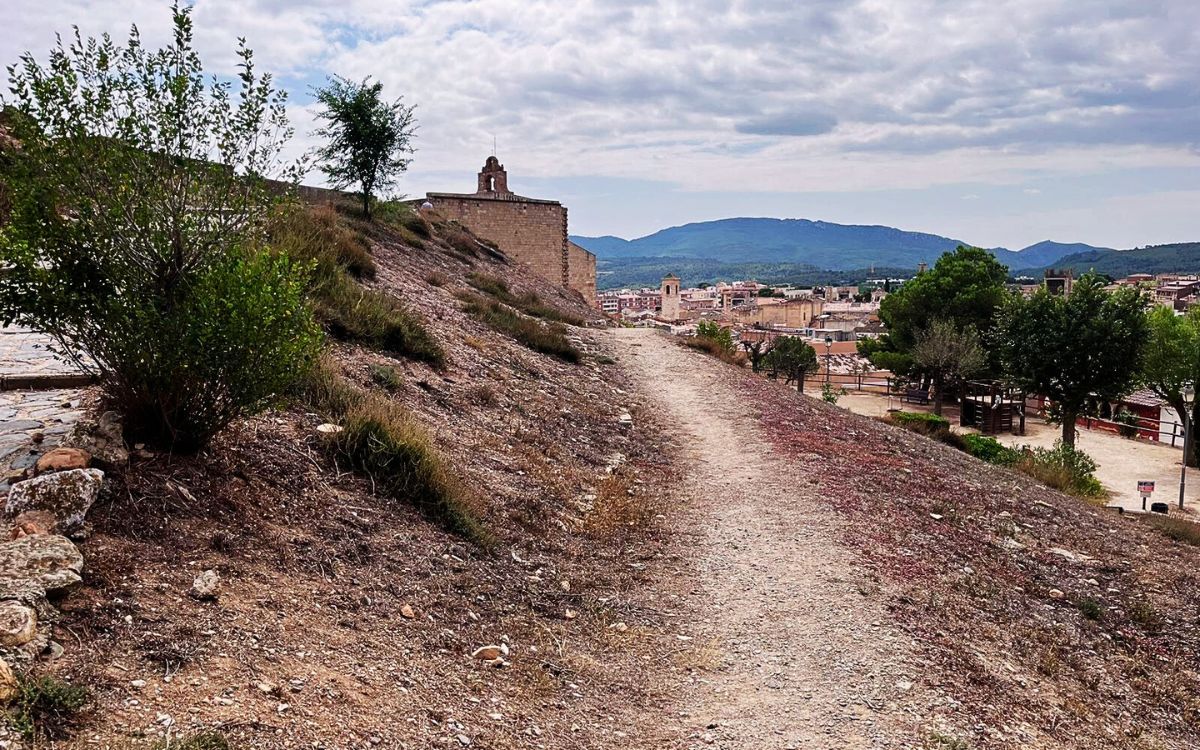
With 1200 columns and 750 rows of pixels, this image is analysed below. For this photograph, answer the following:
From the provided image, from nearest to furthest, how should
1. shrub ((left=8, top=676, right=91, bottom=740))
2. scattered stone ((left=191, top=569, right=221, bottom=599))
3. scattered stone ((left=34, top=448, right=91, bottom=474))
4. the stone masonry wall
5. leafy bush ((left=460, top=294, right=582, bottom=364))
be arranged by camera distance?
shrub ((left=8, top=676, right=91, bottom=740)), scattered stone ((left=191, top=569, right=221, bottom=599)), scattered stone ((left=34, top=448, right=91, bottom=474)), leafy bush ((left=460, top=294, right=582, bottom=364)), the stone masonry wall

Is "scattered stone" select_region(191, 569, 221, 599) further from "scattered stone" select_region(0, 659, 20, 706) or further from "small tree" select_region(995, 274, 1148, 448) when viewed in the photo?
"small tree" select_region(995, 274, 1148, 448)

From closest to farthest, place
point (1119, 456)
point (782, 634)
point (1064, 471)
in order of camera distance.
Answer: point (782, 634), point (1064, 471), point (1119, 456)

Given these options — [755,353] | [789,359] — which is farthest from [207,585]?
[789,359]

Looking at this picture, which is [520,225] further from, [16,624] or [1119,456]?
[16,624]

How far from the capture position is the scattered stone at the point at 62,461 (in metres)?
4.43

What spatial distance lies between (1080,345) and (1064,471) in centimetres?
959

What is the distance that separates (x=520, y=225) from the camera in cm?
3675

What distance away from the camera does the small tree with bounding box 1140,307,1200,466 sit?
2561 centimetres

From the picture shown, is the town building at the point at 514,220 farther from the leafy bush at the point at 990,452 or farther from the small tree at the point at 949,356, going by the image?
the leafy bush at the point at 990,452

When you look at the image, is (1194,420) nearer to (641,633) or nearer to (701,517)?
(701,517)

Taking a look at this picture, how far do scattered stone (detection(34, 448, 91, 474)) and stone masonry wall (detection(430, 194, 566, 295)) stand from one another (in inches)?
1250

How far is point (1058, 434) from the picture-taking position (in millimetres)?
30031

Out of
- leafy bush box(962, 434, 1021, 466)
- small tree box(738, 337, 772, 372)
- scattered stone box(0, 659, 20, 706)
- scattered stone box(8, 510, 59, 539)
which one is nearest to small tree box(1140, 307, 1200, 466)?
leafy bush box(962, 434, 1021, 466)

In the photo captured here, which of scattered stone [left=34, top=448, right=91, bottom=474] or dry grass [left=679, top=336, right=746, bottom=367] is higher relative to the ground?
scattered stone [left=34, top=448, right=91, bottom=474]
